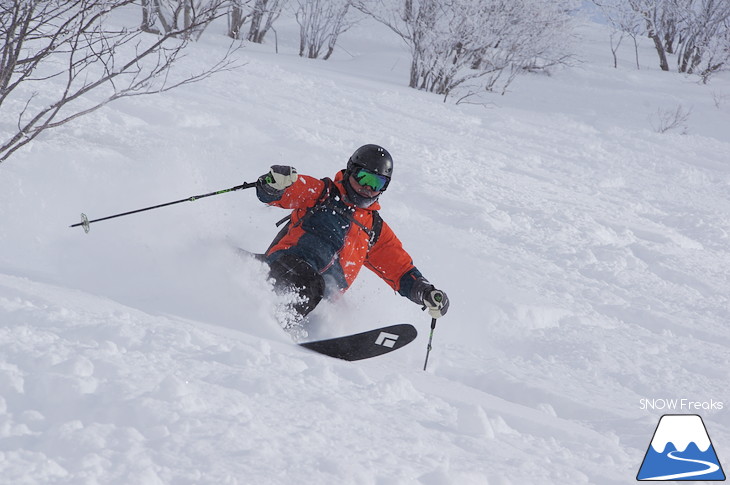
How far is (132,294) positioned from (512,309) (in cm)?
277

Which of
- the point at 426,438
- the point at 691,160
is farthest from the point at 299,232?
the point at 691,160

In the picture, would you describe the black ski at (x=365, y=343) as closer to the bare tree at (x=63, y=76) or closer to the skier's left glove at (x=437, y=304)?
the skier's left glove at (x=437, y=304)

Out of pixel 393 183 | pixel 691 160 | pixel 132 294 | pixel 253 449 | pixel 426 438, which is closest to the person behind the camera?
pixel 253 449

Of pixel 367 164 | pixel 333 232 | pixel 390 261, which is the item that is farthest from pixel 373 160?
pixel 390 261

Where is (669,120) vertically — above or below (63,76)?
above

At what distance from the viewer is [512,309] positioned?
4.73m

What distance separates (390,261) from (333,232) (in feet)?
1.73

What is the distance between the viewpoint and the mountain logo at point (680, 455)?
7.65ft

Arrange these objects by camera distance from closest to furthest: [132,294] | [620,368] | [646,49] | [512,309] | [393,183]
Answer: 1. [132,294]
2. [620,368]
3. [512,309]
4. [393,183]
5. [646,49]

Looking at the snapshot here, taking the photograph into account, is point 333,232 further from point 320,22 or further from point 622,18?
point 622,18

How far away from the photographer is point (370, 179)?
4035 millimetres

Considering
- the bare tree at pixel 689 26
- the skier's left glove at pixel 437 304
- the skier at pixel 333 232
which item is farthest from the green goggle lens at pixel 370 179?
the bare tree at pixel 689 26

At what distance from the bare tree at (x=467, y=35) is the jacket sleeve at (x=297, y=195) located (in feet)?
25.5

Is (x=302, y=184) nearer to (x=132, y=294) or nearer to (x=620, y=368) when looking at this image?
(x=132, y=294)
